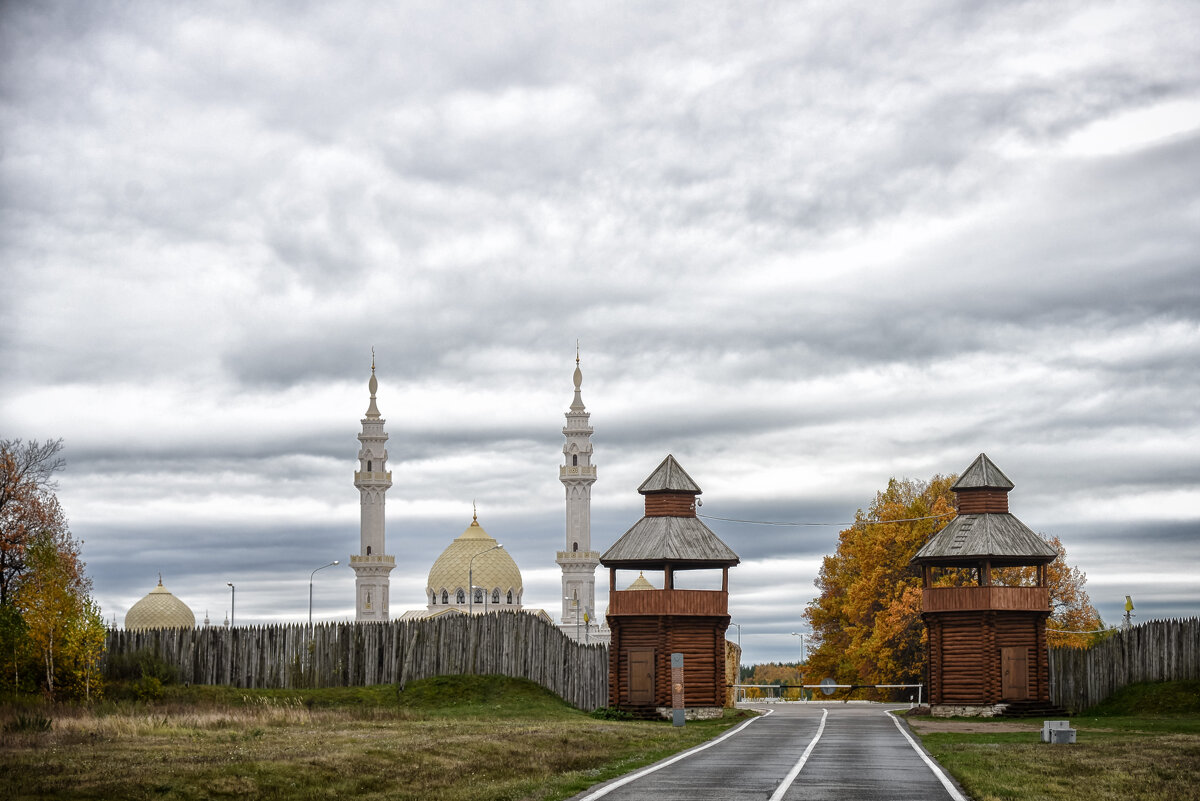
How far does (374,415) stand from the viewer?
415 ft

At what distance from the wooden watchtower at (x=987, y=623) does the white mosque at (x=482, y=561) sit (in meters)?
73.4

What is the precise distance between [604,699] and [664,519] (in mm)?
7417

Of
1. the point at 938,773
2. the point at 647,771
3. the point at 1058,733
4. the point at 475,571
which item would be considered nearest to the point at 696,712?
the point at 1058,733

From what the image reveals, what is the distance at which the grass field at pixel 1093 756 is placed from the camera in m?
18.4

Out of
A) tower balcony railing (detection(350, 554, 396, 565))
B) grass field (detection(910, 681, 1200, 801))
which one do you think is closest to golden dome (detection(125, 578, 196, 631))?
tower balcony railing (detection(350, 554, 396, 565))

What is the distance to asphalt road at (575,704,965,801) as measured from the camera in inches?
666

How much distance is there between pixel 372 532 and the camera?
405 ft

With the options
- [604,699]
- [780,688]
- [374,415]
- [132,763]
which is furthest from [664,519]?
[374,415]

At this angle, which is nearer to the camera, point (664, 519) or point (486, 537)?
point (664, 519)

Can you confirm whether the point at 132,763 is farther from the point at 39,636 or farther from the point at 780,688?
the point at 780,688

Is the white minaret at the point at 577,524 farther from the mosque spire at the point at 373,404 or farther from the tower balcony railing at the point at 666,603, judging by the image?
the tower balcony railing at the point at 666,603

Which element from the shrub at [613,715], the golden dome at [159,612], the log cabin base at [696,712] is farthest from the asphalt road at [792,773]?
the golden dome at [159,612]

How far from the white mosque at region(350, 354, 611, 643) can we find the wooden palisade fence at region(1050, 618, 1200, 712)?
73602mm

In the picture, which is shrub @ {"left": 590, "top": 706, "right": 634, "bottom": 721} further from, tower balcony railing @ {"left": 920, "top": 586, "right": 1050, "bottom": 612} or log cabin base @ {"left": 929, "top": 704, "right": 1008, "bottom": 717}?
tower balcony railing @ {"left": 920, "top": 586, "right": 1050, "bottom": 612}
